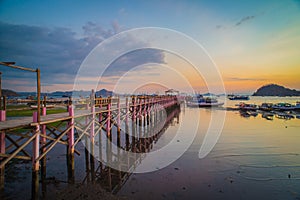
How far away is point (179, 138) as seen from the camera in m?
17.1

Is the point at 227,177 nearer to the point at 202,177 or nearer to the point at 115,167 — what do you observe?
the point at 202,177

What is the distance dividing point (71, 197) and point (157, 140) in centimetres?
1075

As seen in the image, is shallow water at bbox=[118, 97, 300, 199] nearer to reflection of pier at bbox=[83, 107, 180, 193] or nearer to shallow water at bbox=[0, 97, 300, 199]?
shallow water at bbox=[0, 97, 300, 199]

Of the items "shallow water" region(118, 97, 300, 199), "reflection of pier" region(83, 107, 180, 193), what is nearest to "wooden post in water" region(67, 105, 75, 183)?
"reflection of pier" region(83, 107, 180, 193)

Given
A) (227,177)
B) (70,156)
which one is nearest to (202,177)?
(227,177)

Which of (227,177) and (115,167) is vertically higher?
(227,177)

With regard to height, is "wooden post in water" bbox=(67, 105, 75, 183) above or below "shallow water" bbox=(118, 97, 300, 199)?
above

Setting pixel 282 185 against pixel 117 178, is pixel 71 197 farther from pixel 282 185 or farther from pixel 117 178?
pixel 282 185

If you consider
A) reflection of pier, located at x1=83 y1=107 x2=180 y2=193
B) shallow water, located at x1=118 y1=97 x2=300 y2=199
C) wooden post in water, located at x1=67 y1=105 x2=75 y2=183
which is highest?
wooden post in water, located at x1=67 y1=105 x2=75 y2=183

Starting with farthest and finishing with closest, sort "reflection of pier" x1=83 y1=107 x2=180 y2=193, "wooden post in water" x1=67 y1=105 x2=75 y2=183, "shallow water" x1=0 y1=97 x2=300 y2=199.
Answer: "wooden post in water" x1=67 y1=105 x2=75 y2=183 < "reflection of pier" x1=83 y1=107 x2=180 y2=193 < "shallow water" x1=0 y1=97 x2=300 y2=199

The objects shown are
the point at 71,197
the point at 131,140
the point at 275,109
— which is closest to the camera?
the point at 71,197

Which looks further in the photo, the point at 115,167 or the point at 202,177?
the point at 115,167

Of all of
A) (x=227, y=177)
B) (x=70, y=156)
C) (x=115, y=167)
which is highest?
(x=70, y=156)

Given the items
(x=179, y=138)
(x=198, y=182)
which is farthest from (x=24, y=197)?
(x=179, y=138)
